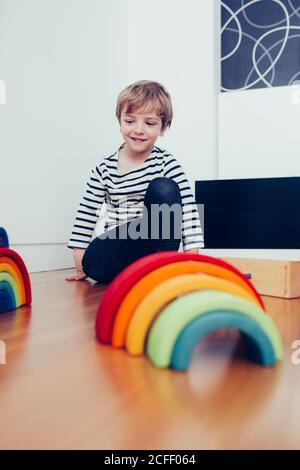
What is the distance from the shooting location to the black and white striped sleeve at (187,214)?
1509 mm

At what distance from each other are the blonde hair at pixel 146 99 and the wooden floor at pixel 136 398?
3.01 feet

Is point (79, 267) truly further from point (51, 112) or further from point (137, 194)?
point (51, 112)

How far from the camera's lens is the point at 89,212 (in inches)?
66.6

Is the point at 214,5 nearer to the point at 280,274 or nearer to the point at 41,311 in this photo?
the point at 280,274

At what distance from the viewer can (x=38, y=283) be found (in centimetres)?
157

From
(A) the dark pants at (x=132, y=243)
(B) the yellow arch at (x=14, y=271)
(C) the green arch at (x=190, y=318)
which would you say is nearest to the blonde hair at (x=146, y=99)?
(A) the dark pants at (x=132, y=243)

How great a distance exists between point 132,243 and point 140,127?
392mm

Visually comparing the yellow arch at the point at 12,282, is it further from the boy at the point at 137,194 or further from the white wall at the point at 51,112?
the white wall at the point at 51,112

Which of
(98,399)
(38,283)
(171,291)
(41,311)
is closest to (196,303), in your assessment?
(171,291)

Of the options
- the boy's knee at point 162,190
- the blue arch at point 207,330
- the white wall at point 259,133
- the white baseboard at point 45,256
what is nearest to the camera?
the blue arch at point 207,330

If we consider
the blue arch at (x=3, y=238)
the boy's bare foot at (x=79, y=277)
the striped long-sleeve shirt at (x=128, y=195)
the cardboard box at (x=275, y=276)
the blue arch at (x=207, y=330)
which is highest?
the striped long-sleeve shirt at (x=128, y=195)
